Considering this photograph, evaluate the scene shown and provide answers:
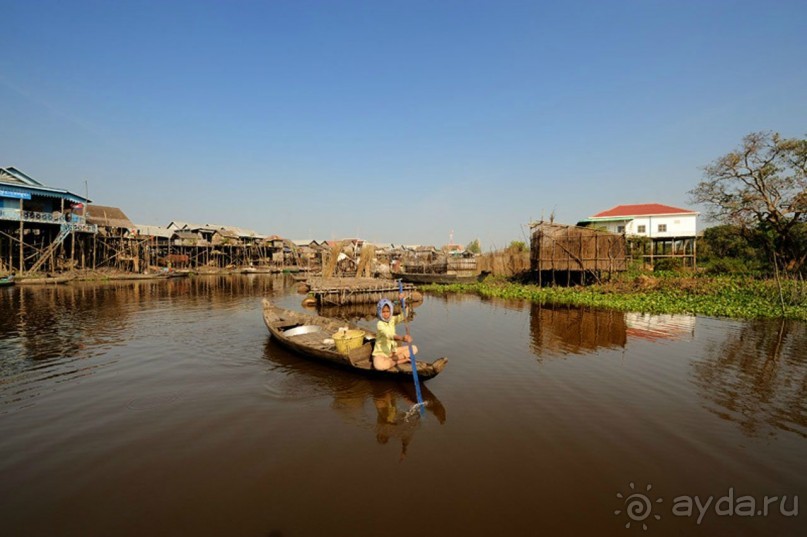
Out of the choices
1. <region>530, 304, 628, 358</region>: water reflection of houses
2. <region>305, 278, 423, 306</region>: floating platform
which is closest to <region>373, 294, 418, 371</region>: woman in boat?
<region>530, 304, 628, 358</region>: water reflection of houses

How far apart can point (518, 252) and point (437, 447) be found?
2677 centimetres

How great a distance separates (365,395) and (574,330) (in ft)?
28.2

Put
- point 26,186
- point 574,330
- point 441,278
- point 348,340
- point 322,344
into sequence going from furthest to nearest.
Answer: point 441,278 → point 26,186 → point 574,330 → point 322,344 → point 348,340

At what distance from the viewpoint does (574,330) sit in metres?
12.8

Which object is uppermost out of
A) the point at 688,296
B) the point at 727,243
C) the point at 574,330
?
the point at 727,243

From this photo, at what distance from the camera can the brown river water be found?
13.1 ft

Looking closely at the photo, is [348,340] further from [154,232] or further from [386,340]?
[154,232]

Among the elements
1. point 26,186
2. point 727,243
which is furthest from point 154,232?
point 727,243

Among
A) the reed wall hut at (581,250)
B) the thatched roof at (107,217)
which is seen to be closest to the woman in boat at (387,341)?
the reed wall hut at (581,250)

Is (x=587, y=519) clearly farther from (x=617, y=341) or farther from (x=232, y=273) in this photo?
(x=232, y=273)

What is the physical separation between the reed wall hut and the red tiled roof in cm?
1019

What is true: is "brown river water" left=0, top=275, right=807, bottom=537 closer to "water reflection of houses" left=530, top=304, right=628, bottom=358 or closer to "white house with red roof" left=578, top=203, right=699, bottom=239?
"water reflection of houses" left=530, top=304, right=628, bottom=358

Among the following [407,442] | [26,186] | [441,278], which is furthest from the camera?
[441,278]


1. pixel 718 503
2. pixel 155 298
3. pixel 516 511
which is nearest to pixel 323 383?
pixel 516 511
